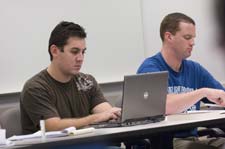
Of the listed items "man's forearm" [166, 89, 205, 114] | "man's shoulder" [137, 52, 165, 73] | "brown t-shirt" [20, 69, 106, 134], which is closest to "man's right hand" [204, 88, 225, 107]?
"man's forearm" [166, 89, 205, 114]

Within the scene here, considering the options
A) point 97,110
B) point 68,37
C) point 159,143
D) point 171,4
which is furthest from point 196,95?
point 171,4

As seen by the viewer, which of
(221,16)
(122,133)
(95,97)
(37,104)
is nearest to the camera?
(122,133)

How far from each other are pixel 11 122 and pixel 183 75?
3.86 ft

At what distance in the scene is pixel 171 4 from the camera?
4.19 meters

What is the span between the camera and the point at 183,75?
10.2 feet

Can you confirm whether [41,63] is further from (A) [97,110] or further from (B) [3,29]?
(A) [97,110]

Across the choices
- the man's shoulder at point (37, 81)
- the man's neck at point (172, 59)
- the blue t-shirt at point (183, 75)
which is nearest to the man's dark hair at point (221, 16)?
the blue t-shirt at point (183, 75)

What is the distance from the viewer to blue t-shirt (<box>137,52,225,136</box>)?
299cm

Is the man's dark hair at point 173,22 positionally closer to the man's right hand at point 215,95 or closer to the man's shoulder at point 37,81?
the man's right hand at point 215,95

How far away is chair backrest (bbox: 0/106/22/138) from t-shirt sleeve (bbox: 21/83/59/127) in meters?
0.08

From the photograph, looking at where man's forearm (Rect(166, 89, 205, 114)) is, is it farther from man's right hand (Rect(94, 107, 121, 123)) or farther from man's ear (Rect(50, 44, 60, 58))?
man's ear (Rect(50, 44, 60, 58))

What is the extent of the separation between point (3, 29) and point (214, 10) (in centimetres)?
201

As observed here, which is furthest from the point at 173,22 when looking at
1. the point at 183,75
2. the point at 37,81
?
the point at 37,81

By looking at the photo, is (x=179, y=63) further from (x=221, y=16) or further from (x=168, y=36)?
(x=221, y=16)
